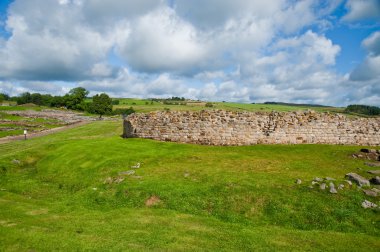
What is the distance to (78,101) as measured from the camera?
339 feet

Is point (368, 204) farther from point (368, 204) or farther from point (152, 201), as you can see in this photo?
point (152, 201)

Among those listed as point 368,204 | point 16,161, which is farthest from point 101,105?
point 368,204

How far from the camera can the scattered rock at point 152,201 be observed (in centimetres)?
1282

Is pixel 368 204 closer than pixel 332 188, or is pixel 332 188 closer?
pixel 368 204

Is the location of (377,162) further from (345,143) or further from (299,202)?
(299,202)

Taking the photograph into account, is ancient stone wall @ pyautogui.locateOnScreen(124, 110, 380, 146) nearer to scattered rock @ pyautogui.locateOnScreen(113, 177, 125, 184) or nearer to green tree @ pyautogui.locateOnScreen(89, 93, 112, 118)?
scattered rock @ pyautogui.locateOnScreen(113, 177, 125, 184)

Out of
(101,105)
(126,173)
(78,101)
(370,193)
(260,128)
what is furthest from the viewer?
(78,101)

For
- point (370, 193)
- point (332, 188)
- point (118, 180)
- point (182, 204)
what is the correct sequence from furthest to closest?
point (118, 180), point (332, 188), point (182, 204), point (370, 193)

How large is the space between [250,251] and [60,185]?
1186cm

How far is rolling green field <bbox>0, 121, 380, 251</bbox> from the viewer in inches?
366

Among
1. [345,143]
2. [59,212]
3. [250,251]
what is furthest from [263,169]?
[345,143]

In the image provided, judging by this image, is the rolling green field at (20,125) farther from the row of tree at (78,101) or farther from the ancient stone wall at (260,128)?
the ancient stone wall at (260,128)

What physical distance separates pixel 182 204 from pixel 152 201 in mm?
1433

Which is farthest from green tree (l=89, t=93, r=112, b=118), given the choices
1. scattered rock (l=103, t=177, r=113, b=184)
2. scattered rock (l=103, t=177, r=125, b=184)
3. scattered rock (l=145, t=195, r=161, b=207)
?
scattered rock (l=145, t=195, r=161, b=207)
